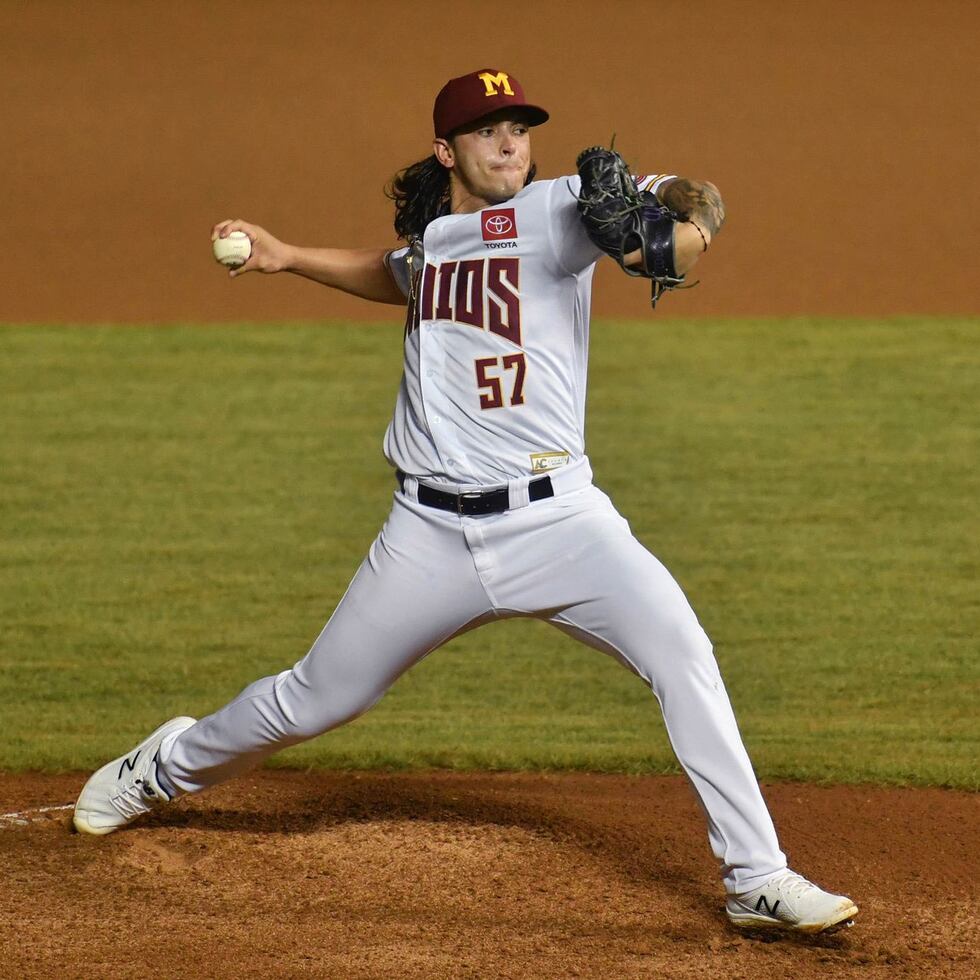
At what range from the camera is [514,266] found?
138 inches

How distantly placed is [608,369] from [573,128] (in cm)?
357

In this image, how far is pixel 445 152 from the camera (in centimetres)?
378

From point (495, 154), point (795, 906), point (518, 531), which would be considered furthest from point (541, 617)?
point (495, 154)

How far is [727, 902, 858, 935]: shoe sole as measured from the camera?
11.0 feet

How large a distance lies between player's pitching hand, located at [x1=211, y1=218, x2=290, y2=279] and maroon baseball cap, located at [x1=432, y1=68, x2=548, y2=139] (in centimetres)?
58

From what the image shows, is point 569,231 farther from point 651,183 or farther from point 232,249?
point 232,249

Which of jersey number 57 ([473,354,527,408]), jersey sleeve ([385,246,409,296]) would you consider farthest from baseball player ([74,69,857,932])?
jersey sleeve ([385,246,409,296])

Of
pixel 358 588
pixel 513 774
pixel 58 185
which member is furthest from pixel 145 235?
pixel 358 588

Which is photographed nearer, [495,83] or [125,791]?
[495,83]

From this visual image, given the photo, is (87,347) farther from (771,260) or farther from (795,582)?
(795,582)

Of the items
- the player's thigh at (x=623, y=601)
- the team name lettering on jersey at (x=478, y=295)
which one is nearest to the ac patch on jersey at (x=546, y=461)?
the player's thigh at (x=623, y=601)

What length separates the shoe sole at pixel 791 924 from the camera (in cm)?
334

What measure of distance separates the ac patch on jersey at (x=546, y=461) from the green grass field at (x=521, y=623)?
71.7 inches

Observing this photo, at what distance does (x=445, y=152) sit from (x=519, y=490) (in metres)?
0.87
